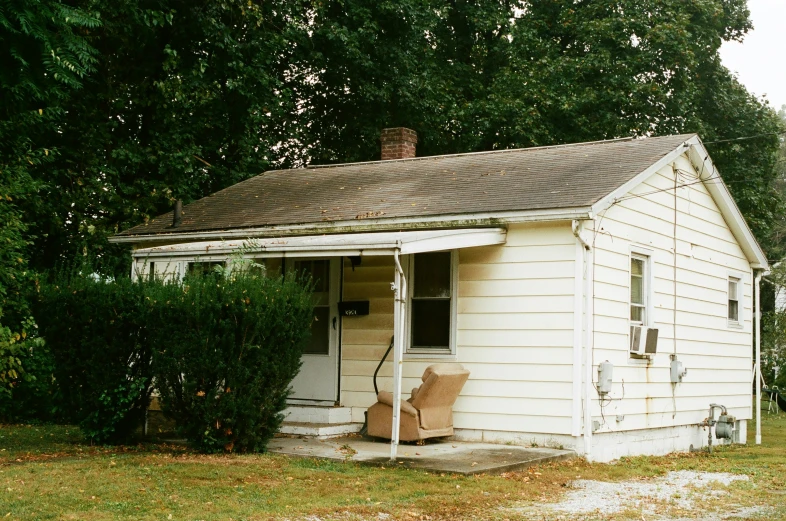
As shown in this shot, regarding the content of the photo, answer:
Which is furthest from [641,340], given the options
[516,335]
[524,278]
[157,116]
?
[157,116]

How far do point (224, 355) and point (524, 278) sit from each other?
3976 mm

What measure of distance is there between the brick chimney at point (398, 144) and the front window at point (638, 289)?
6052 millimetres

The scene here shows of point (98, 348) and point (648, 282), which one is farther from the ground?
point (648, 282)

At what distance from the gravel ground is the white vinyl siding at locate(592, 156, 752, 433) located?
169 cm

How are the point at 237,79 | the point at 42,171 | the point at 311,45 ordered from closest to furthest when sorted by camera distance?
1. the point at 42,171
2. the point at 237,79
3. the point at 311,45

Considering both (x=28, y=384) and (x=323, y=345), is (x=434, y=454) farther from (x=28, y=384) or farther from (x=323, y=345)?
(x=28, y=384)

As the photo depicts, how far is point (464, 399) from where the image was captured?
1179 cm

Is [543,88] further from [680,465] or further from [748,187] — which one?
[680,465]

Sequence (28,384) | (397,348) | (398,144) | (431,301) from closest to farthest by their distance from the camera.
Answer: (397,348)
(431,301)
(28,384)
(398,144)

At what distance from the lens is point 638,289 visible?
41.8 ft

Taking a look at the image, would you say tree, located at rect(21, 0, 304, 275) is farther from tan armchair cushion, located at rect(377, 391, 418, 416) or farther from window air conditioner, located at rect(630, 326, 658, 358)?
window air conditioner, located at rect(630, 326, 658, 358)

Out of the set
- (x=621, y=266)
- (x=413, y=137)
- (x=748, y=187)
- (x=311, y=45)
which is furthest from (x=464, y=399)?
(x=748, y=187)

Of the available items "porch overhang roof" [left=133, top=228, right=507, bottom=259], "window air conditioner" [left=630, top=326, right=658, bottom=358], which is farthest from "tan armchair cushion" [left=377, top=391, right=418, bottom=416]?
"window air conditioner" [left=630, top=326, right=658, bottom=358]

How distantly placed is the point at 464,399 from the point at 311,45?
1277cm
